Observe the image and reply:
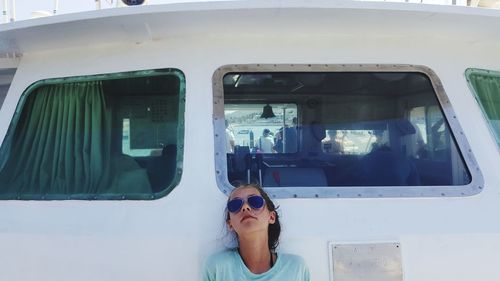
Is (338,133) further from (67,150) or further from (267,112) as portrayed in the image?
(67,150)

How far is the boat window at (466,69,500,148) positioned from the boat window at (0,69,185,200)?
1.44m

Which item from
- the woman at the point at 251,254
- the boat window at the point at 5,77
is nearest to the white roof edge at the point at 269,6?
the woman at the point at 251,254

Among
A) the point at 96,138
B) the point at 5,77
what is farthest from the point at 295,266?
the point at 5,77

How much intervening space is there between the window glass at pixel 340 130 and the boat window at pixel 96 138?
0.32 meters

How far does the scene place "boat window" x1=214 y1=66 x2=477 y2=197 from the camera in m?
2.37

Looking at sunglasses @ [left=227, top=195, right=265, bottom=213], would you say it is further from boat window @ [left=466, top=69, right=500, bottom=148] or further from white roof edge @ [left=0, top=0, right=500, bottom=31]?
boat window @ [left=466, top=69, right=500, bottom=148]

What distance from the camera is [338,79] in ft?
8.25

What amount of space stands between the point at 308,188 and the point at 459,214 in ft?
2.12

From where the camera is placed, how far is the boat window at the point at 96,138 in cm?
238

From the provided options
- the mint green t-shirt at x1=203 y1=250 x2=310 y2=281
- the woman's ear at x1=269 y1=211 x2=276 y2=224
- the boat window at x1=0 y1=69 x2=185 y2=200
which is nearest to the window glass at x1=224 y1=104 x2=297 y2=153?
the boat window at x1=0 y1=69 x2=185 y2=200

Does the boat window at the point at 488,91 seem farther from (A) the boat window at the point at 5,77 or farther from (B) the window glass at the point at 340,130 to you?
(A) the boat window at the point at 5,77

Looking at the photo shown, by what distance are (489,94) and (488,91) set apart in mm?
16

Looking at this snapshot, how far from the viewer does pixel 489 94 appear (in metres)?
2.59

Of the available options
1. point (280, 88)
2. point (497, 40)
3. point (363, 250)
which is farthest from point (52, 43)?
point (497, 40)
